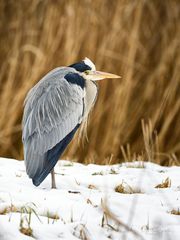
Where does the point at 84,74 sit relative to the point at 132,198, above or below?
above

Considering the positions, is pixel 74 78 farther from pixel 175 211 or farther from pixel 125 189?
pixel 175 211

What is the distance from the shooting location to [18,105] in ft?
24.2

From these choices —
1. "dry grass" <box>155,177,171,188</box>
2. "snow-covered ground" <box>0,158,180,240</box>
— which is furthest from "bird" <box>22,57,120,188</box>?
"dry grass" <box>155,177,171,188</box>

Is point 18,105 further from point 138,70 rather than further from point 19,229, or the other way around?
point 19,229

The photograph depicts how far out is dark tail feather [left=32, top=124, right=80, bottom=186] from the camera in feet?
15.4

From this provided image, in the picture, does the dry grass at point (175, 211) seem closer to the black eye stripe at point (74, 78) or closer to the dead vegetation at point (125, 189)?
the dead vegetation at point (125, 189)

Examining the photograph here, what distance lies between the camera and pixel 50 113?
16.8ft

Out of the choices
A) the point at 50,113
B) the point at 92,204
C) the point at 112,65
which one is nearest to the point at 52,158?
the point at 50,113

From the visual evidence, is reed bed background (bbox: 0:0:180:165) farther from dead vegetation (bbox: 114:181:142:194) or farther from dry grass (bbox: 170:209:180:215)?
dry grass (bbox: 170:209:180:215)

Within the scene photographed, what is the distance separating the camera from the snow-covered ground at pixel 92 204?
12.0ft

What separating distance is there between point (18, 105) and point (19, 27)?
2.65ft

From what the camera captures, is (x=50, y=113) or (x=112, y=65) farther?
(x=112, y=65)

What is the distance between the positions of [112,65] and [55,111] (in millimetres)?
2418

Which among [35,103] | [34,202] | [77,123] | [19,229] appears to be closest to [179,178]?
[77,123]
